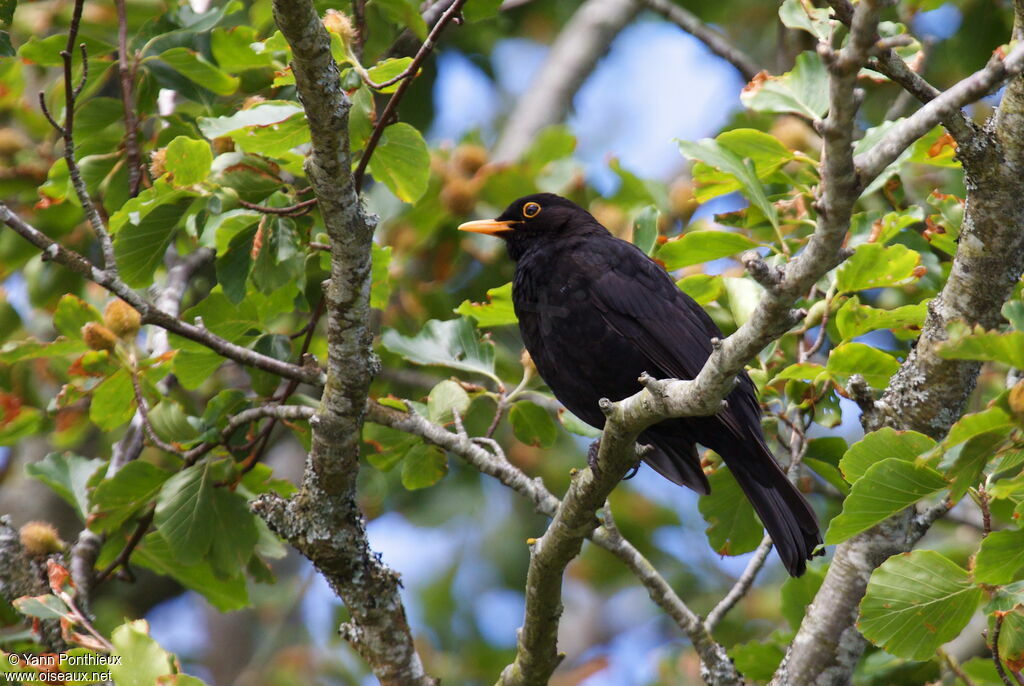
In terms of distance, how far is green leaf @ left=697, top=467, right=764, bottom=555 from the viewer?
4.04m

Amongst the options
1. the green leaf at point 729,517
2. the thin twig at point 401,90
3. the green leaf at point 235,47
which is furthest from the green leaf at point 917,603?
the green leaf at point 235,47

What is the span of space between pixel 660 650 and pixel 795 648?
2943 millimetres

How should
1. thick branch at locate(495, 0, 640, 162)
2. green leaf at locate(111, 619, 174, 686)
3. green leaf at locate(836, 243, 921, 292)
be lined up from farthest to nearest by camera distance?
thick branch at locate(495, 0, 640, 162) < green leaf at locate(836, 243, 921, 292) < green leaf at locate(111, 619, 174, 686)

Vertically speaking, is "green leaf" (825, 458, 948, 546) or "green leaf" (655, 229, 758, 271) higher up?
"green leaf" (655, 229, 758, 271)

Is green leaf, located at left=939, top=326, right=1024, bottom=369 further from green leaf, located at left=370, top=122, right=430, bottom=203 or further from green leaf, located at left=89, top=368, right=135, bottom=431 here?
green leaf, located at left=89, top=368, right=135, bottom=431

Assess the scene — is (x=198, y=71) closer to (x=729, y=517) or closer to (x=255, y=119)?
(x=255, y=119)

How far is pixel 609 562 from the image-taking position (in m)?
7.30

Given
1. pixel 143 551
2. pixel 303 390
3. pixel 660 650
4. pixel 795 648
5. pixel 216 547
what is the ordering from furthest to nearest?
1. pixel 660 650
2. pixel 303 390
3. pixel 143 551
4. pixel 216 547
5. pixel 795 648

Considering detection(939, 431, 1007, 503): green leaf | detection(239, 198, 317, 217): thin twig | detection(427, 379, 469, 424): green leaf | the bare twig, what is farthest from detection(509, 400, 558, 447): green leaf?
detection(939, 431, 1007, 503): green leaf

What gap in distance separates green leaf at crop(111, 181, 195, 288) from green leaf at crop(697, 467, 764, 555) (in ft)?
7.39

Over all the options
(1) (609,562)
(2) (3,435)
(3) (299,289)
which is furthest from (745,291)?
(1) (609,562)

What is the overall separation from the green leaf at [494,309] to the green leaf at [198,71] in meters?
1.30

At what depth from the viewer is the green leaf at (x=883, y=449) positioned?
257cm

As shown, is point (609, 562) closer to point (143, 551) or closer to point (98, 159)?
point (143, 551)
